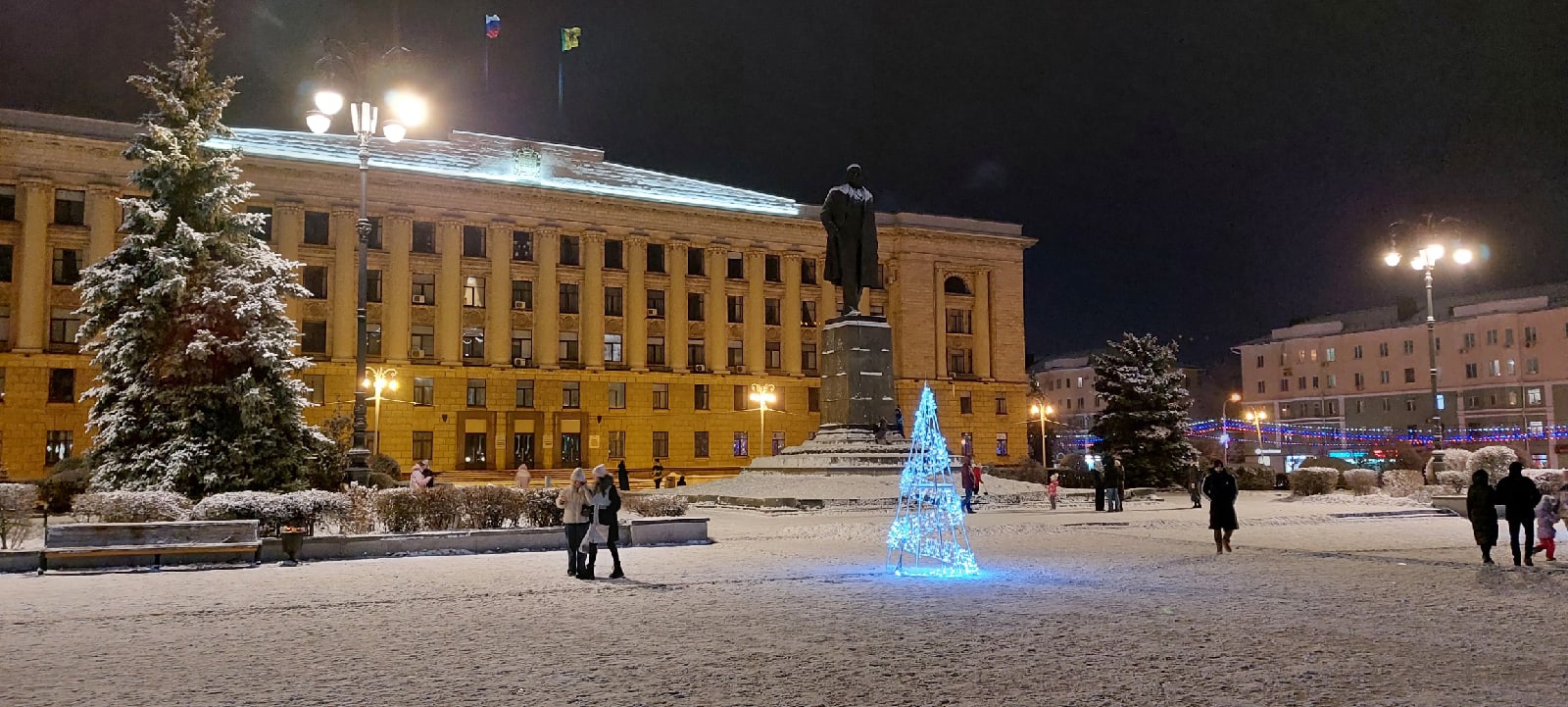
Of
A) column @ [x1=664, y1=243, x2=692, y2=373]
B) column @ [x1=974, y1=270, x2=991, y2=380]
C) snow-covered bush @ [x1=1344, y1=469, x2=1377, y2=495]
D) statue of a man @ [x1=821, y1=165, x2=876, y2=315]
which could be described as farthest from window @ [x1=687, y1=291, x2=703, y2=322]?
snow-covered bush @ [x1=1344, y1=469, x2=1377, y2=495]

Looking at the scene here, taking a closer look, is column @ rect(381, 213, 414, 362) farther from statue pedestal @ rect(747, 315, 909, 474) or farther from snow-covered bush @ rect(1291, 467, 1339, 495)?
snow-covered bush @ rect(1291, 467, 1339, 495)

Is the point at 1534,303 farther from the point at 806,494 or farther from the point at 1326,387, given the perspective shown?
the point at 806,494

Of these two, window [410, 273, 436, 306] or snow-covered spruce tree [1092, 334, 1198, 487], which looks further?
window [410, 273, 436, 306]

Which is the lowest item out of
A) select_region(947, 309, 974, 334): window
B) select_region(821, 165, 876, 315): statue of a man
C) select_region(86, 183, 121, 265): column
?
select_region(821, 165, 876, 315): statue of a man

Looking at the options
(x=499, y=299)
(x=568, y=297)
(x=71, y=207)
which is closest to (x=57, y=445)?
(x=71, y=207)

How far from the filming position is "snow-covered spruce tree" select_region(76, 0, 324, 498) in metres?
20.0

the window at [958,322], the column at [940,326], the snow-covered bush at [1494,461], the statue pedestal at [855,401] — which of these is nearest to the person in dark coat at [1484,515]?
the statue pedestal at [855,401]

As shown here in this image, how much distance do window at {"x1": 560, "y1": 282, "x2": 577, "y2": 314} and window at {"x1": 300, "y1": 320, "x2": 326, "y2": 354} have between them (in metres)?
13.2

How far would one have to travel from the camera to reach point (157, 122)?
21844 millimetres

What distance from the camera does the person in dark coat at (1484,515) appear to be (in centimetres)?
1453

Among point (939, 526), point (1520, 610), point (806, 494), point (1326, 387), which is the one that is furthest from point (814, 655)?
point (1326, 387)

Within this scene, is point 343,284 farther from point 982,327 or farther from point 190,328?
point 982,327

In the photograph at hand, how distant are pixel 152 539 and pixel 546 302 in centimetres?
4802

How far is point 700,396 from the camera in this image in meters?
65.8
